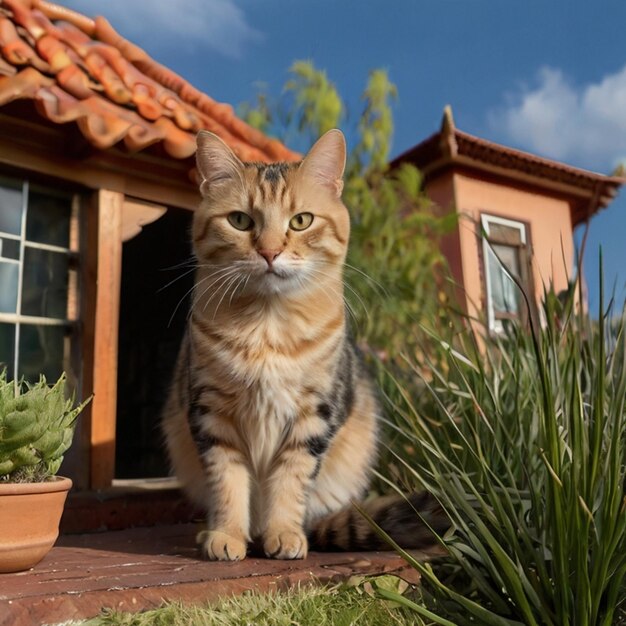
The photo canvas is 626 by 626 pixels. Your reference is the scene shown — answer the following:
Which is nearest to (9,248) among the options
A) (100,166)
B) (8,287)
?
(8,287)

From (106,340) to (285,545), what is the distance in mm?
1637

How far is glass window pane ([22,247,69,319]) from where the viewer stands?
3545 mm

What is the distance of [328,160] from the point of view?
8.52 ft

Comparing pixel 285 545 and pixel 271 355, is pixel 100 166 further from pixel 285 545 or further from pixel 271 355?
pixel 285 545

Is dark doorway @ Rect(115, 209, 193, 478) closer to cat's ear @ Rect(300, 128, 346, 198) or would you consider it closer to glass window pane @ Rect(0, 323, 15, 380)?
glass window pane @ Rect(0, 323, 15, 380)

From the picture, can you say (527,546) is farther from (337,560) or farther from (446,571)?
(337,560)

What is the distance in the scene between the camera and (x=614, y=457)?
1.61 meters

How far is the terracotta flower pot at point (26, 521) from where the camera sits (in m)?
2.10

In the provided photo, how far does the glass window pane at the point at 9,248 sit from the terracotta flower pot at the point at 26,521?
163 cm

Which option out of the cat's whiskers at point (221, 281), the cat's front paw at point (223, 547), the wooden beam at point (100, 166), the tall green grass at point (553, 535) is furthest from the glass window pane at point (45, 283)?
the tall green grass at point (553, 535)

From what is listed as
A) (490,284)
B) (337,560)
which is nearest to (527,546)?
(337,560)

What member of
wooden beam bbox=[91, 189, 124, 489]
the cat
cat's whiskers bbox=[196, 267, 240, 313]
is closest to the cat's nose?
the cat

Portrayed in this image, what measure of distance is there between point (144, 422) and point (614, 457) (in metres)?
4.53

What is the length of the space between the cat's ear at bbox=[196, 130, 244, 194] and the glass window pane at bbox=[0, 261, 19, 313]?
55.0 inches
